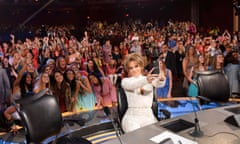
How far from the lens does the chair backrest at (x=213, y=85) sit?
320 cm

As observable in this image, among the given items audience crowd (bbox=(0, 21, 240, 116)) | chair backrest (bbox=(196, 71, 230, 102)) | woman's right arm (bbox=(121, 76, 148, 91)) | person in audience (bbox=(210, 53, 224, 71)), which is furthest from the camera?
person in audience (bbox=(210, 53, 224, 71))

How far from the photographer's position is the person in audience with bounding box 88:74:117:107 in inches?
175

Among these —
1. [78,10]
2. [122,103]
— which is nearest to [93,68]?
[122,103]

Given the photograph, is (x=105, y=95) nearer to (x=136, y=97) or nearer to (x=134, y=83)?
(x=136, y=97)

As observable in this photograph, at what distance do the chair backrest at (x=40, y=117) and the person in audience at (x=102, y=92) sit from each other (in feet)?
6.59

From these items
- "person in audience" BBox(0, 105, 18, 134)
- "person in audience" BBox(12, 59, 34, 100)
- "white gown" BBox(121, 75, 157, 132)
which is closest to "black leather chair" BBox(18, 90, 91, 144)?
"white gown" BBox(121, 75, 157, 132)

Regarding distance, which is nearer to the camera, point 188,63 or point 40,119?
point 40,119

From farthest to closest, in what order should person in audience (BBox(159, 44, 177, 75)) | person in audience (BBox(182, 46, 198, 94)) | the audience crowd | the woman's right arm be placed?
person in audience (BBox(159, 44, 177, 75))
person in audience (BBox(182, 46, 198, 94))
the audience crowd
the woman's right arm

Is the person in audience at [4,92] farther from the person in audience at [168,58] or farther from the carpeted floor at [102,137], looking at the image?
the person in audience at [168,58]

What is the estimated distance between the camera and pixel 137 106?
2318 mm

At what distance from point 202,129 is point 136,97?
64 cm

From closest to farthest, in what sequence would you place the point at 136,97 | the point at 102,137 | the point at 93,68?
the point at 136,97
the point at 102,137
the point at 93,68

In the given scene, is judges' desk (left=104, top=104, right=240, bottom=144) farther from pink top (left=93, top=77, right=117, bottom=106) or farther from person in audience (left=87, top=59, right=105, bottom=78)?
person in audience (left=87, top=59, right=105, bottom=78)

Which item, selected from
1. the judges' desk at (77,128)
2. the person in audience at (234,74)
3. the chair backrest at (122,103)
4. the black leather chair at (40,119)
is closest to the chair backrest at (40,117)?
the black leather chair at (40,119)
